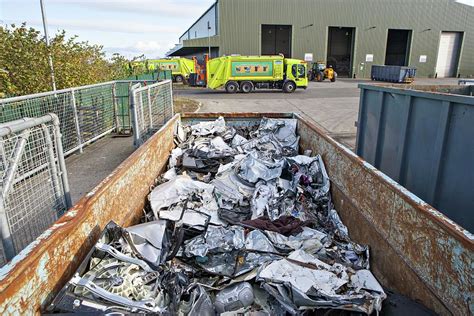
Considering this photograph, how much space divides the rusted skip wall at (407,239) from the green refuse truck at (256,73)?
17909mm

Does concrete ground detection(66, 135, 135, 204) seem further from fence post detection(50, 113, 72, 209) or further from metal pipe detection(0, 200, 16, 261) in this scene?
metal pipe detection(0, 200, 16, 261)

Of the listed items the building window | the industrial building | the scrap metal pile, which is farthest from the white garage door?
the scrap metal pile

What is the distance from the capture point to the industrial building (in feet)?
106

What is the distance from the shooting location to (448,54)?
3784 centimetres

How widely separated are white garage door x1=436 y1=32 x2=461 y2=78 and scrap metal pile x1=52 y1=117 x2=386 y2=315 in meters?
42.3

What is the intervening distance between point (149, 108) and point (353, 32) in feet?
115

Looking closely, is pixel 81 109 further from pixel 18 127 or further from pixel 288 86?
pixel 288 86

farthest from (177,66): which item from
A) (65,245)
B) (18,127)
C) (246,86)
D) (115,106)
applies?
(65,245)

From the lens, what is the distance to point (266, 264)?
2100 millimetres

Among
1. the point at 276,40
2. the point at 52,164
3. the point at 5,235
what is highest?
the point at 276,40

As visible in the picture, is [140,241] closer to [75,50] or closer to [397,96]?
[397,96]

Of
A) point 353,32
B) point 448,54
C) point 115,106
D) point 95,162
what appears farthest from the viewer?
point 448,54

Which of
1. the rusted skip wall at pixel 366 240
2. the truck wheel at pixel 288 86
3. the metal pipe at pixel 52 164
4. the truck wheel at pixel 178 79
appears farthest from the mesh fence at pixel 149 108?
the truck wheel at pixel 178 79

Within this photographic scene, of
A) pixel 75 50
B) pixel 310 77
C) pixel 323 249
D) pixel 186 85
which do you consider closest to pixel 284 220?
pixel 323 249
